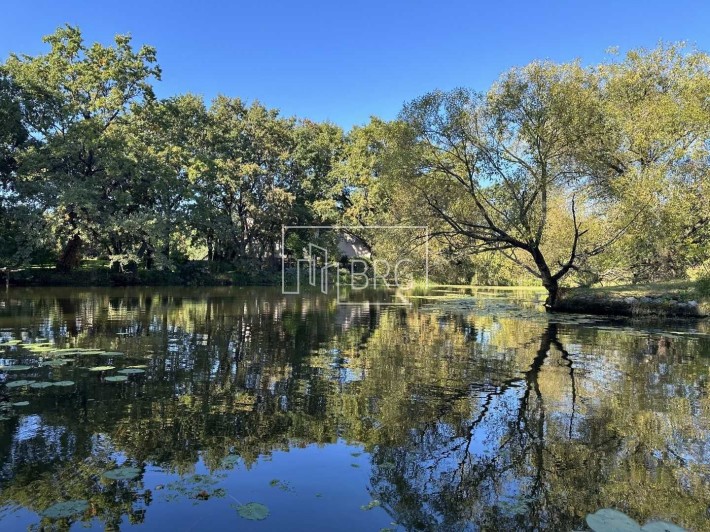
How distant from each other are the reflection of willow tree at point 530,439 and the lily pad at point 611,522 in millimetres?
143

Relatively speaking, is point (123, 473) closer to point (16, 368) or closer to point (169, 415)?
point (169, 415)

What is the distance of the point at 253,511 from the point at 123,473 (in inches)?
53.5

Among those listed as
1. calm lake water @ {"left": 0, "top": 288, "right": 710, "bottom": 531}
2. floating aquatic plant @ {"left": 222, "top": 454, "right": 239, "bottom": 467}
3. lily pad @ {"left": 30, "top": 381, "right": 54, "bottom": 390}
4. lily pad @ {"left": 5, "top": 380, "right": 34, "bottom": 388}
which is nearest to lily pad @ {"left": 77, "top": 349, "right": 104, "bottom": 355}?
calm lake water @ {"left": 0, "top": 288, "right": 710, "bottom": 531}

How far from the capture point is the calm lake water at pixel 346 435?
3945 mm

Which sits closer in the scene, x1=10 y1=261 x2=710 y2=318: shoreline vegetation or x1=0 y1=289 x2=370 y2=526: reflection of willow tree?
x1=0 y1=289 x2=370 y2=526: reflection of willow tree

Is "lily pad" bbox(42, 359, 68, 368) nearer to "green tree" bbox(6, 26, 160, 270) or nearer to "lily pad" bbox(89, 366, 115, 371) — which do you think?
"lily pad" bbox(89, 366, 115, 371)

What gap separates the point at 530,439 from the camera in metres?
5.55

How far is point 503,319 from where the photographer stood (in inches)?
727

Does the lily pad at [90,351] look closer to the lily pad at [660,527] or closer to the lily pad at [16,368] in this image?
the lily pad at [16,368]

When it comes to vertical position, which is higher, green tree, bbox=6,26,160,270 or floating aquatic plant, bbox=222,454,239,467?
green tree, bbox=6,26,160,270

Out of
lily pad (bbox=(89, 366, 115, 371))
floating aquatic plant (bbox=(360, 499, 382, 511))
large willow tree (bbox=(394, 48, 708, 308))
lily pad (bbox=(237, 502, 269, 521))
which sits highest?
large willow tree (bbox=(394, 48, 708, 308))

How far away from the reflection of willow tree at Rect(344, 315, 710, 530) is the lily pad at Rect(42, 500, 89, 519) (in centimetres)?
234

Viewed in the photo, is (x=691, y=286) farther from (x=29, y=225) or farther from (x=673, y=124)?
(x=29, y=225)

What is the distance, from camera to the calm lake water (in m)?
3.95
